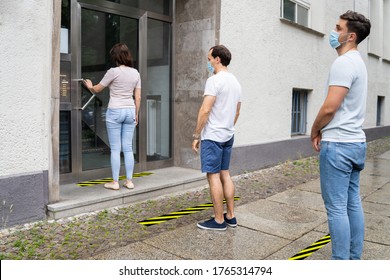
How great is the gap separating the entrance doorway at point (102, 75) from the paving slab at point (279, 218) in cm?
220

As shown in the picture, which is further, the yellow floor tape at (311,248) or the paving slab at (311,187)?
the paving slab at (311,187)

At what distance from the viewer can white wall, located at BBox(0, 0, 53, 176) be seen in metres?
3.92

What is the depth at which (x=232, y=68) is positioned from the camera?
6840 millimetres

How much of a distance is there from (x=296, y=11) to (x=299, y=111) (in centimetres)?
227

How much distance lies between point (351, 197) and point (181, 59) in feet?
14.2

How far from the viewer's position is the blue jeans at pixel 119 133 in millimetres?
4984

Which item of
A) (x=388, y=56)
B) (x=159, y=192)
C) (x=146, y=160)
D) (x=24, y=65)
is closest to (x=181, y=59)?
(x=146, y=160)

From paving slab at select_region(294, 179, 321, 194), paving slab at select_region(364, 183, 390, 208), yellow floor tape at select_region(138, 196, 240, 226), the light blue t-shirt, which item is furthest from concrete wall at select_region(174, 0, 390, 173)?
the light blue t-shirt

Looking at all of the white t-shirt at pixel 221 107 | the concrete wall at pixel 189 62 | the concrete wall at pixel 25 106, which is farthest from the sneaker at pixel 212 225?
the concrete wall at pixel 189 62

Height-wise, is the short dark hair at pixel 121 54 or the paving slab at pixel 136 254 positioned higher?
the short dark hair at pixel 121 54

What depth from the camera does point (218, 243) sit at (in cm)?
374

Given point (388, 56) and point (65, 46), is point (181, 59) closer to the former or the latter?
point (65, 46)

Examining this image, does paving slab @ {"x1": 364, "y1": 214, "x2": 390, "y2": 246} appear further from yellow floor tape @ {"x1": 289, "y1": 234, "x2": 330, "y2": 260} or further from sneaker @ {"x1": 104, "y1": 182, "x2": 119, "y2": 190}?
sneaker @ {"x1": 104, "y1": 182, "x2": 119, "y2": 190}

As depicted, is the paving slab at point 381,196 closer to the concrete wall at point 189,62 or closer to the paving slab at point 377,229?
the paving slab at point 377,229
